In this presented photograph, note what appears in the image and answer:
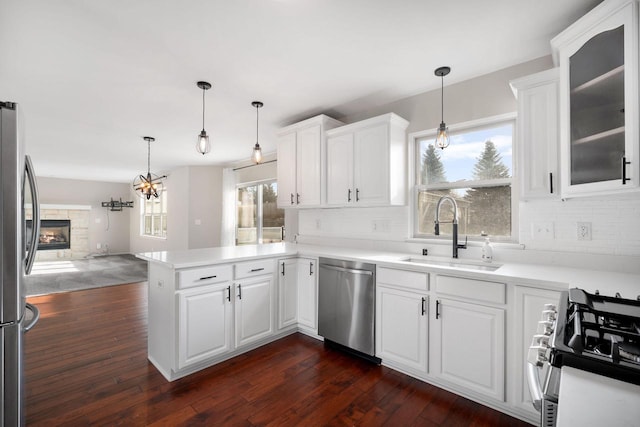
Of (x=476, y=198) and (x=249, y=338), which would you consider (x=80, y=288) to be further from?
(x=476, y=198)

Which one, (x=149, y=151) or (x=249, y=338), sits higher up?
(x=149, y=151)

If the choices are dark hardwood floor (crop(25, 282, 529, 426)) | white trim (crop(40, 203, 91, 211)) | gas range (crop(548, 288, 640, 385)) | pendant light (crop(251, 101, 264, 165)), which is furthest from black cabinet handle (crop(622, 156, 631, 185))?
white trim (crop(40, 203, 91, 211))

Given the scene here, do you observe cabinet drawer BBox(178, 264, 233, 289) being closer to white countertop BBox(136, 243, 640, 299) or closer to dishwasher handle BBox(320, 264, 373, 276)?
white countertop BBox(136, 243, 640, 299)

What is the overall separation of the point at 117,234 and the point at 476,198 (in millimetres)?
10760

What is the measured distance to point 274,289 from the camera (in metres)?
2.89

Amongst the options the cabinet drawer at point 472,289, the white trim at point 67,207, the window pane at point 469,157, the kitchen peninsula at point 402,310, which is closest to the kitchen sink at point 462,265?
the kitchen peninsula at point 402,310

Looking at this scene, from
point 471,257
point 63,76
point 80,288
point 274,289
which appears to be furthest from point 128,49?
point 80,288

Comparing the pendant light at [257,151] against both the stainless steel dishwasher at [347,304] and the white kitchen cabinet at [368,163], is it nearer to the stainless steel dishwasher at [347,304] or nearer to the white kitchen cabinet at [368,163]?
the white kitchen cabinet at [368,163]

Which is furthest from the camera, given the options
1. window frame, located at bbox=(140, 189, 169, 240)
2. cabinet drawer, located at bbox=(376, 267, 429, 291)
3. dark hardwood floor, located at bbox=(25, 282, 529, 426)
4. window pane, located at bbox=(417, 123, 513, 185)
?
window frame, located at bbox=(140, 189, 169, 240)

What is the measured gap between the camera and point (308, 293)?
300cm

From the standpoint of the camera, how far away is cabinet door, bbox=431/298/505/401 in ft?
6.15

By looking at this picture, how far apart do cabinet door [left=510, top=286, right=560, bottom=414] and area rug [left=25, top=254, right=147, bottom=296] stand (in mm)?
6122

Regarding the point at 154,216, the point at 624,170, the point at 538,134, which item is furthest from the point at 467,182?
the point at 154,216

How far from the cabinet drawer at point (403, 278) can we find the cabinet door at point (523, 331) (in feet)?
1.88
